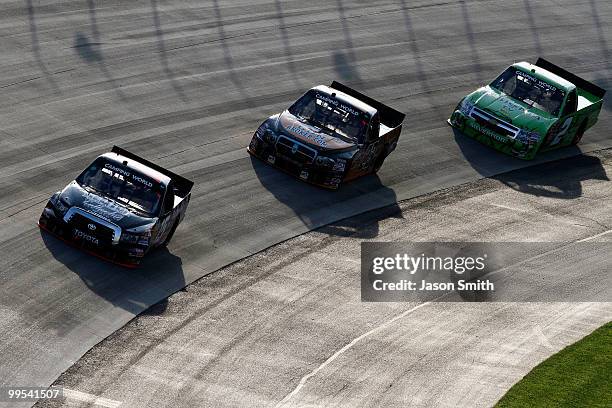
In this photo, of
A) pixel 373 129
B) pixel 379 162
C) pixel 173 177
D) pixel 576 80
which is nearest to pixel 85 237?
pixel 173 177

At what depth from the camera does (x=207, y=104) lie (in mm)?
29312

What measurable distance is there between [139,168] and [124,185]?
0.49 metres

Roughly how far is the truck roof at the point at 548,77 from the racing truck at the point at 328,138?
461 cm

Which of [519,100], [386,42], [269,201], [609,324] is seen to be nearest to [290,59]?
[386,42]

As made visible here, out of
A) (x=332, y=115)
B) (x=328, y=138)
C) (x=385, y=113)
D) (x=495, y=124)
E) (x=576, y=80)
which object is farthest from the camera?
(x=576, y=80)

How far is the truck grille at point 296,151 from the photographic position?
25.7 m

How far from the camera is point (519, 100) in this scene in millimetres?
30016

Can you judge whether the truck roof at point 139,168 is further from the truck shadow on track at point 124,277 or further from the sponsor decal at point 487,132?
the sponsor decal at point 487,132

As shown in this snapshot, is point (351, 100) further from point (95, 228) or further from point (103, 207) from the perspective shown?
point (95, 228)

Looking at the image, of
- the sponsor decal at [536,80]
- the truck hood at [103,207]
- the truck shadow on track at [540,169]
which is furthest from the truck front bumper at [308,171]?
the sponsor decal at [536,80]

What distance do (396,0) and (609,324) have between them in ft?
63.4

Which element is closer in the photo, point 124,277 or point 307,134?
point 124,277

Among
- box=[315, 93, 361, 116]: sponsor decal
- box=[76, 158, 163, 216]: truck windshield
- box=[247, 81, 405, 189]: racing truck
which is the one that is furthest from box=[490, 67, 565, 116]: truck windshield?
box=[76, 158, 163, 216]: truck windshield

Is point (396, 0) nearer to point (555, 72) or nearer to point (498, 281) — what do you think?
point (555, 72)
